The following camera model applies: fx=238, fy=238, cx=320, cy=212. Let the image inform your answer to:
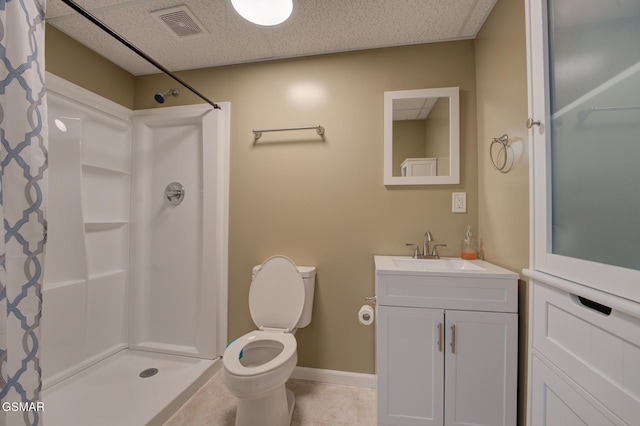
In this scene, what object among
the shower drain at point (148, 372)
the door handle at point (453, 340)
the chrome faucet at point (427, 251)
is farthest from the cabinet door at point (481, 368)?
the shower drain at point (148, 372)

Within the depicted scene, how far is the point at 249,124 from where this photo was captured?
183cm

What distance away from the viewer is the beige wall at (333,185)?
5.25 feet

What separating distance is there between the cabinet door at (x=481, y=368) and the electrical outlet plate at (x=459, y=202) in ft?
2.24

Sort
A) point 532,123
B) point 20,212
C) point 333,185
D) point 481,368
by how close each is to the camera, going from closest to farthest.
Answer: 1. point 20,212
2. point 532,123
3. point 481,368
4. point 333,185

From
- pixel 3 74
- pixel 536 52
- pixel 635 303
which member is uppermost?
pixel 536 52

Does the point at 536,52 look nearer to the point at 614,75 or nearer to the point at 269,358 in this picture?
the point at 614,75

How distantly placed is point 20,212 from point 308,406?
160cm

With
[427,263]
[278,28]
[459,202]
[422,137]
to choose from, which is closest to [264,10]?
[278,28]

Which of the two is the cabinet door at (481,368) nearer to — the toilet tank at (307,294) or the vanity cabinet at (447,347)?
the vanity cabinet at (447,347)

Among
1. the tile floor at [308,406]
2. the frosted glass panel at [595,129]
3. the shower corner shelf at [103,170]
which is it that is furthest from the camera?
the shower corner shelf at [103,170]

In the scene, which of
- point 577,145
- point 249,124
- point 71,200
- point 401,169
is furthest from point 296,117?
point 71,200

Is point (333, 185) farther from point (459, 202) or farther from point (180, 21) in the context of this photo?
point (180, 21)

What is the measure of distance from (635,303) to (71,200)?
264cm

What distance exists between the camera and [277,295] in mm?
1566
